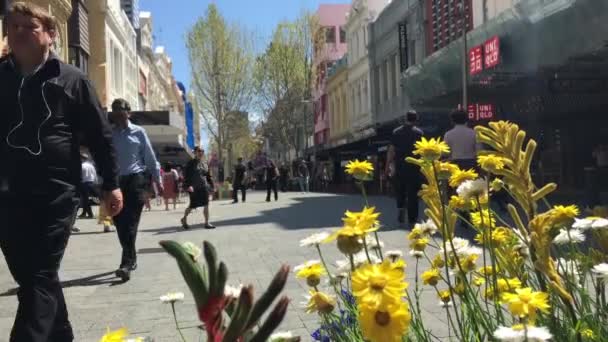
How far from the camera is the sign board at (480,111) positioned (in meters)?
20.6

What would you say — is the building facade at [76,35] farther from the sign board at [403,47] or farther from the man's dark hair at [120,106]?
the man's dark hair at [120,106]

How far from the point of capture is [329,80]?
5309 centimetres

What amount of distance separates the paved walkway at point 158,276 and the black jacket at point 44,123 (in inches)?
34.4

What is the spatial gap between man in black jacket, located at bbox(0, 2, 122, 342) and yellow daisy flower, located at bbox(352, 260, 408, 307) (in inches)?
88.6

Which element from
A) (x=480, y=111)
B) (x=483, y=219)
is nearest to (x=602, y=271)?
(x=483, y=219)

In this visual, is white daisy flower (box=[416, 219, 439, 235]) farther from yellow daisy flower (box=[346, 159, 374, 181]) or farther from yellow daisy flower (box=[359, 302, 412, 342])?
yellow daisy flower (box=[359, 302, 412, 342])

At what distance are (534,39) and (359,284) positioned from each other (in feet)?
48.2

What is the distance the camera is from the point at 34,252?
2.93 m

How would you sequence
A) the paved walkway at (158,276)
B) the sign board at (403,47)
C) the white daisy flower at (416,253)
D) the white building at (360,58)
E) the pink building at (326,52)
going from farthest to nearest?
the pink building at (326,52) → the white building at (360,58) → the sign board at (403,47) → the paved walkway at (158,276) → the white daisy flower at (416,253)

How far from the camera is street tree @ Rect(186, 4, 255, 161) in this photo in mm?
46562

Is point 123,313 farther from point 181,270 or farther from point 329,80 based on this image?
point 329,80

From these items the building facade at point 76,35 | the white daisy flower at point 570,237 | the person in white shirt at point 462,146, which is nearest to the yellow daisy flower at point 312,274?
the white daisy flower at point 570,237

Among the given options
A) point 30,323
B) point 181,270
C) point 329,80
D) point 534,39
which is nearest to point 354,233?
point 181,270

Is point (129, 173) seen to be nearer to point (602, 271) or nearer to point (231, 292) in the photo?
point (602, 271)
